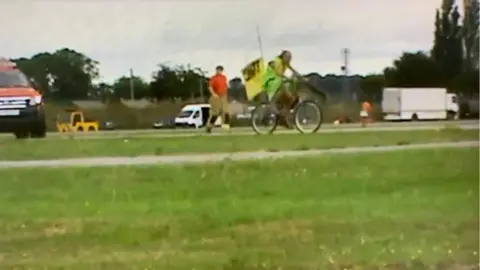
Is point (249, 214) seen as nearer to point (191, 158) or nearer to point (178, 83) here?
point (191, 158)

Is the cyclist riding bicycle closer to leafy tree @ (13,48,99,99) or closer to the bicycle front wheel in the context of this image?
the bicycle front wheel

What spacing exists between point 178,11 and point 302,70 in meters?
0.35

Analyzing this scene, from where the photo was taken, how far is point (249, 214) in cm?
189

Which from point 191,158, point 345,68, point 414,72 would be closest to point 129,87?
point 191,158

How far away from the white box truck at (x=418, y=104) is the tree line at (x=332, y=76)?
2 cm

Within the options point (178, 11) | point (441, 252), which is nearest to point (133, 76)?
point (178, 11)

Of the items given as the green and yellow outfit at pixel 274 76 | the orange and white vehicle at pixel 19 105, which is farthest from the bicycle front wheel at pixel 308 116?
the orange and white vehicle at pixel 19 105

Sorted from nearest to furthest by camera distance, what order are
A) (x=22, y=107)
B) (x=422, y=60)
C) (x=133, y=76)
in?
(x=22, y=107)
(x=133, y=76)
(x=422, y=60)

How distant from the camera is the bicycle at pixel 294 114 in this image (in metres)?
1.98

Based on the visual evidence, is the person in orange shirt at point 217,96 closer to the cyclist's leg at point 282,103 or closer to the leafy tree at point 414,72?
the cyclist's leg at point 282,103

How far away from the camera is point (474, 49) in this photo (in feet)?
7.31

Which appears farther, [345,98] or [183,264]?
[345,98]

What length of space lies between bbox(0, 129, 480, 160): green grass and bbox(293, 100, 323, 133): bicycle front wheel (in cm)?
2

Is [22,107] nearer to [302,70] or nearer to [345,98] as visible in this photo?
[302,70]
